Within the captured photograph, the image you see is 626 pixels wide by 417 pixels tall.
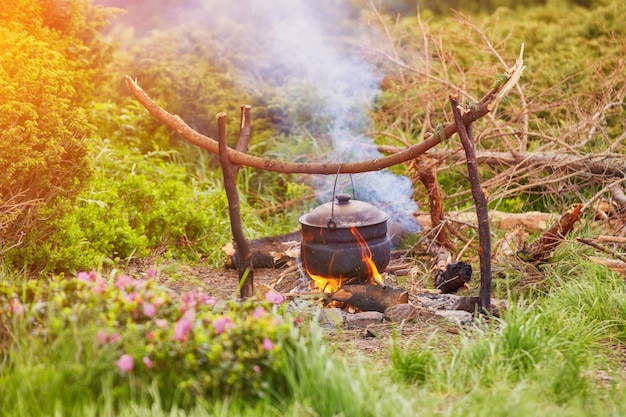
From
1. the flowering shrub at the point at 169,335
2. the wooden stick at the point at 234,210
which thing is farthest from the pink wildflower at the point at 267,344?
the wooden stick at the point at 234,210

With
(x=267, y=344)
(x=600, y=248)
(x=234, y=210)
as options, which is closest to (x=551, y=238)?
(x=600, y=248)

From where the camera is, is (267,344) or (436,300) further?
(436,300)

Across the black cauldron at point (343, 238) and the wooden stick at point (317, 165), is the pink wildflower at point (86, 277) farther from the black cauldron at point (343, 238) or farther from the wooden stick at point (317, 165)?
the black cauldron at point (343, 238)

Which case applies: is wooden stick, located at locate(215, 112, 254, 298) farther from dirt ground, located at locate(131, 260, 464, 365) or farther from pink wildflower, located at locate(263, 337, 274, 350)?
pink wildflower, located at locate(263, 337, 274, 350)

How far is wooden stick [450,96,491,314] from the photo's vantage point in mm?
4734

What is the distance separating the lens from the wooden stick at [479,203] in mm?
4734

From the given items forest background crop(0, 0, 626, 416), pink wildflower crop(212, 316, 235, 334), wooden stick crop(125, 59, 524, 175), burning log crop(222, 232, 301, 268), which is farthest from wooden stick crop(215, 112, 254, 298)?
pink wildflower crop(212, 316, 235, 334)

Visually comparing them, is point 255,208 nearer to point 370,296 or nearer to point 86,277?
point 370,296

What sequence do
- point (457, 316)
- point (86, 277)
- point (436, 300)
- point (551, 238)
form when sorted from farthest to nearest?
point (551, 238), point (436, 300), point (457, 316), point (86, 277)

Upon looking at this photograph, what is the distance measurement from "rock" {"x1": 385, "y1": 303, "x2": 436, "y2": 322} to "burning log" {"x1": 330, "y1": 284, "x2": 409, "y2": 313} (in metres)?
0.13

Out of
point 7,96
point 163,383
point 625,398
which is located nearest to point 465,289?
point 625,398

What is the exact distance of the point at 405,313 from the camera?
496 centimetres

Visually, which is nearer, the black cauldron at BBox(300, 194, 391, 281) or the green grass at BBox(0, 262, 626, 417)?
the green grass at BBox(0, 262, 626, 417)

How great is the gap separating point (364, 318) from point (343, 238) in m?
0.59
